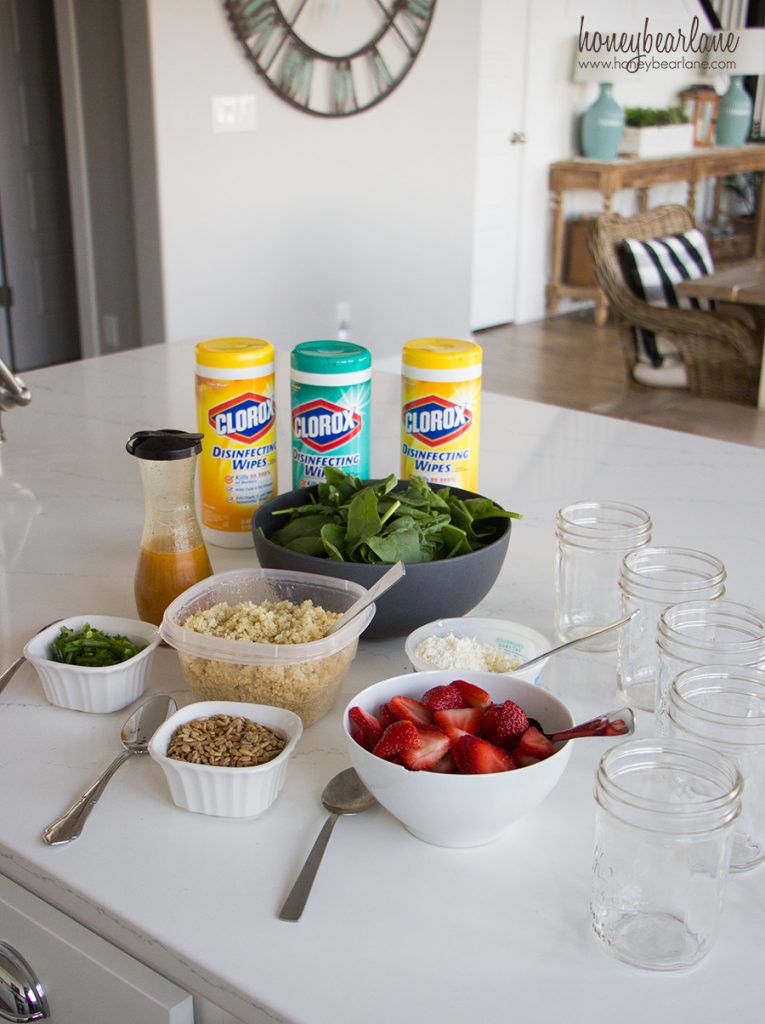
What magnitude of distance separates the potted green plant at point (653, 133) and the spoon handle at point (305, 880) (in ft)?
21.1

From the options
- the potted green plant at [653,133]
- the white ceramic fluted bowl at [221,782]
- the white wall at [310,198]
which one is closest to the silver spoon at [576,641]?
the white ceramic fluted bowl at [221,782]

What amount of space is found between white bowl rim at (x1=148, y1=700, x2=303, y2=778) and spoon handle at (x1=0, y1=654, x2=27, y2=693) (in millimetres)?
193

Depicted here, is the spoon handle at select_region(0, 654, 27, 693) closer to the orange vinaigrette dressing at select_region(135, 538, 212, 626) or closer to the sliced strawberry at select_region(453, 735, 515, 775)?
the orange vinaigrette dressing at select_region(135, 538, 212, 626)

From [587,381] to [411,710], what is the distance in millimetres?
4896

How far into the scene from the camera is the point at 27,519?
1.48 meters

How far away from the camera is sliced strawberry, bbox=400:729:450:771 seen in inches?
31.0

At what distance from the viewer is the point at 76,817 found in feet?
2.80

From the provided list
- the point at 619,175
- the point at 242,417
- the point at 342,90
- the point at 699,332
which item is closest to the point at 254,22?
the point at 342,90

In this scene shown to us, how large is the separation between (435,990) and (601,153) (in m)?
6.36

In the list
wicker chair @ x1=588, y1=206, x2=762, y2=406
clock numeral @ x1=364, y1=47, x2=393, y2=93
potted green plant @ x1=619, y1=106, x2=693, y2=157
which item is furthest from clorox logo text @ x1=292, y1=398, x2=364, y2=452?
potted green plant @ x1=619, y1=106, x2=693, y2=157

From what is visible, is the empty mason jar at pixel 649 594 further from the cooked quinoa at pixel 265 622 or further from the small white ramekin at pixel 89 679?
the small white ramekin at pixel 89 679

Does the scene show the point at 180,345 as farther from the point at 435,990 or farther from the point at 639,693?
the point at 435,990

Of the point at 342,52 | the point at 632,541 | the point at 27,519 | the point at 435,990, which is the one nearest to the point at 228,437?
the point at 27,519

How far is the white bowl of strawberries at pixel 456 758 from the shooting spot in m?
0.78
